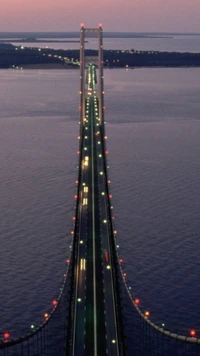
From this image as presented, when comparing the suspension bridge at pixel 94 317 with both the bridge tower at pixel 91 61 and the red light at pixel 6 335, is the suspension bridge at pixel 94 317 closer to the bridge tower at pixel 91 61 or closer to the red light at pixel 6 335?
the red light at pixel 6 335

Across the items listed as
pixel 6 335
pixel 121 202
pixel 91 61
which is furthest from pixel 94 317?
pixel 91 61

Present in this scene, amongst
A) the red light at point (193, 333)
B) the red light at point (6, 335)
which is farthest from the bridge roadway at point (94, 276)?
the red light at point (193, 333)

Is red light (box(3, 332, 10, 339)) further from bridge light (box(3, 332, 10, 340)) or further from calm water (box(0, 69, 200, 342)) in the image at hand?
calm water (box(0, 69, 200, 342))

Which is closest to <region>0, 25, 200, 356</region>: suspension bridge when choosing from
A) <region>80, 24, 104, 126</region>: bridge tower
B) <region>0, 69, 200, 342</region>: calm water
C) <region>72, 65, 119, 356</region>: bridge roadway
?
<region>72, 65, 119, 356</region>: bridge roadway

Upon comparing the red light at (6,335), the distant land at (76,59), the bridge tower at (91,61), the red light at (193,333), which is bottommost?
the red light at (6,335)

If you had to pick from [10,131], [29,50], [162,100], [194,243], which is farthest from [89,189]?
[29,50]

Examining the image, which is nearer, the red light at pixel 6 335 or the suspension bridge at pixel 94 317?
the suspension bridge at pixel 94 317
